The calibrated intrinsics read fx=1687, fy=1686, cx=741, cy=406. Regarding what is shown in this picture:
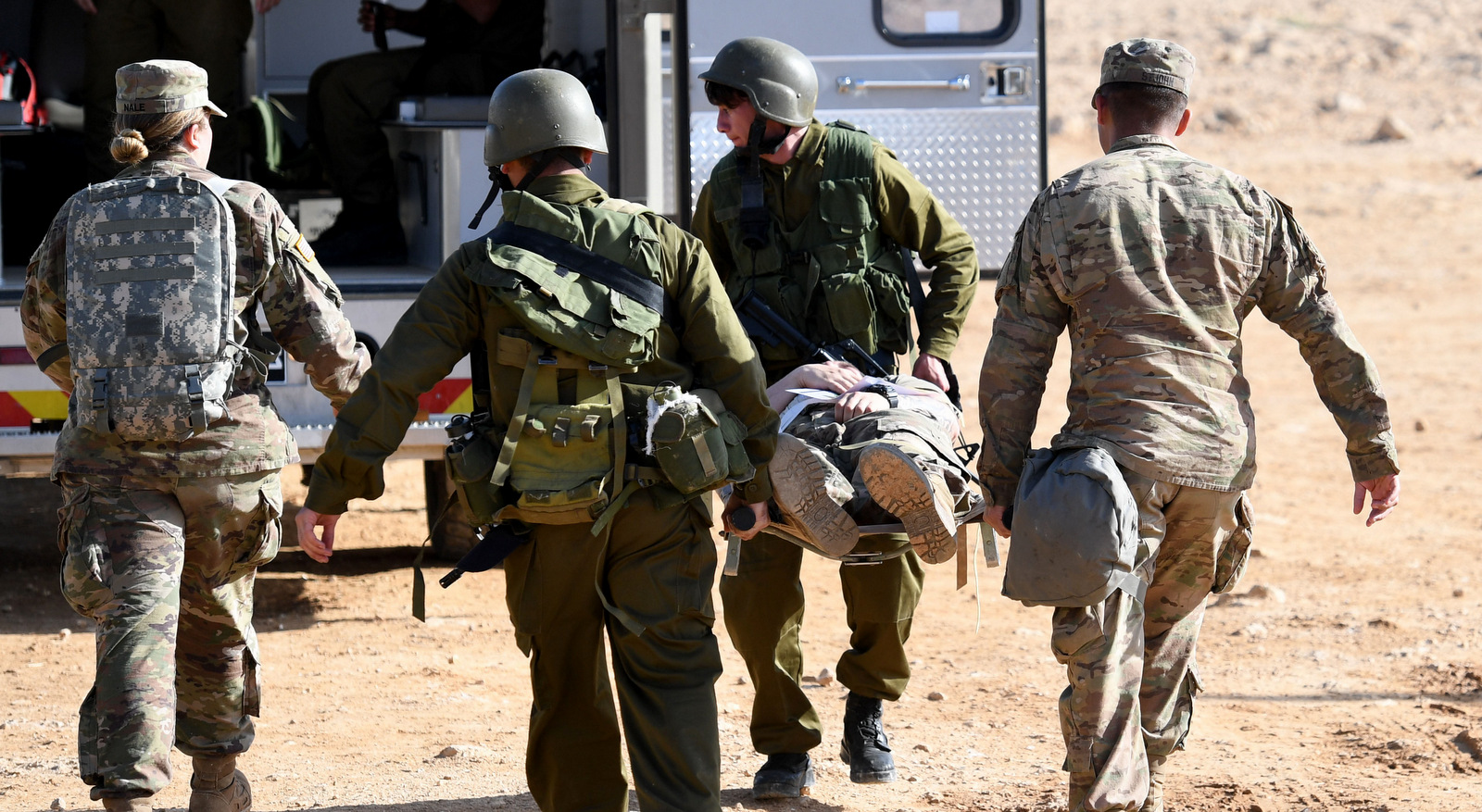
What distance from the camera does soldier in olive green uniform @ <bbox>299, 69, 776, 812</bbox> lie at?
330cm

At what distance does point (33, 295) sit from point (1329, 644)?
4.38 m

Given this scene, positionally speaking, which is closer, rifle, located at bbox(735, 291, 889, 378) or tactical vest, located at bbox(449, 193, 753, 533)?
tactical vest, located at bbox(449, 193, 753, 533)

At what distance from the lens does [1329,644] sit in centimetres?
592

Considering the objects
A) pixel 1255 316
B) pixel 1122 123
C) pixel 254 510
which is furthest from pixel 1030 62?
pixel 1255 316

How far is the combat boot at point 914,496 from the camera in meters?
3.80

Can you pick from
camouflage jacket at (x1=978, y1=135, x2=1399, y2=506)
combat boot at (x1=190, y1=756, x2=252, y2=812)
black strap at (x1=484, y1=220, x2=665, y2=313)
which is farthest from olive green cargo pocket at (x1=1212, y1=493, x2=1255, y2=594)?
combat boot at (x1=190, y1=756, x2=252, y2=812)

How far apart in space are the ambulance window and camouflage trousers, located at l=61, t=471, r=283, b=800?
2832mm

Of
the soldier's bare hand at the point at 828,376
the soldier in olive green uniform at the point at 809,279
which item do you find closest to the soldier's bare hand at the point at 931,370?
the soldier in olive green uniform at the point at 809,279

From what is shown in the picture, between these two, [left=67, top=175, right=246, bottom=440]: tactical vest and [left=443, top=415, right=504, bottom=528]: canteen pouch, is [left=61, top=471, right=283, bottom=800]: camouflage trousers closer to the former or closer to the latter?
[left=67, top=175, right=246, bottom=440]: tactical vest

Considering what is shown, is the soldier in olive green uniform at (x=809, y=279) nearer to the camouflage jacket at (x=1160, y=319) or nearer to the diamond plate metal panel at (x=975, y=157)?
the camouflage jacket at (x=1160, y=319)

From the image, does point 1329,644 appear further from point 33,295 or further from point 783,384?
point 33,295

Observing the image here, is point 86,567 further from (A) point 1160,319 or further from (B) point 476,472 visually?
(A) point 1160,319

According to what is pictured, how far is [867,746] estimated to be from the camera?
14.4ft

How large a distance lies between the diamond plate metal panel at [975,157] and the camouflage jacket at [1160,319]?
6.66 feet
